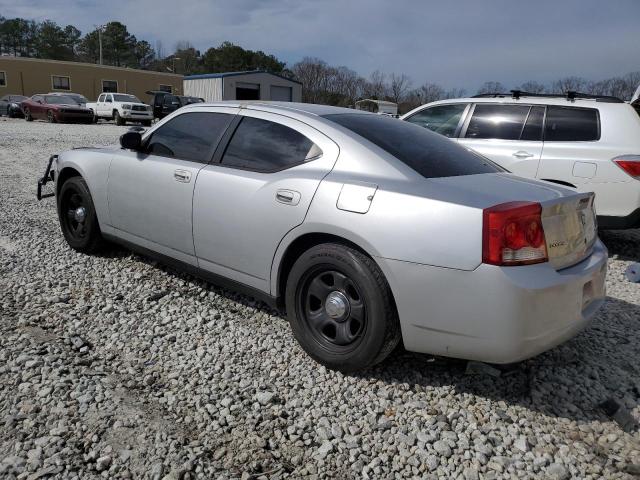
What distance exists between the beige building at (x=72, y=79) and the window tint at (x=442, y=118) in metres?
46.9

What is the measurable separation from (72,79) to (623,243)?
162 ft

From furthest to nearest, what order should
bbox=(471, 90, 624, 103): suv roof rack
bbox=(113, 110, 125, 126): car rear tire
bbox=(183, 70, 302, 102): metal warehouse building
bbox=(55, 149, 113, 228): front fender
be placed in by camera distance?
bbox=(183, 70, 302, 102): metal warehouse building
bbox=(113, 110, 125, 126): car rear tire
bbox=(471, 90, 624, 103): suv roof rack
bbox=(55, 149, 113, 228): front fender

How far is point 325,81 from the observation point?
76312mm

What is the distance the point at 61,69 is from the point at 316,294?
50.6 m

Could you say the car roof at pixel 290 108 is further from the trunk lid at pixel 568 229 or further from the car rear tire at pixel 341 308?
the trunk lid at pixel 568 229

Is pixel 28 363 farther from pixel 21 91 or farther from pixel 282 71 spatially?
pixel 282 71

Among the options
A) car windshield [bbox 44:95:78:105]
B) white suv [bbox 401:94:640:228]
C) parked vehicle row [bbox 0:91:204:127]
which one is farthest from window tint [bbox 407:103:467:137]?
car windshield [bbox 44:95:78:105]

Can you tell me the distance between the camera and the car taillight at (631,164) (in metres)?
5.40

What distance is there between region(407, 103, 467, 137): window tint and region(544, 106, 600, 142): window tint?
1.11 m

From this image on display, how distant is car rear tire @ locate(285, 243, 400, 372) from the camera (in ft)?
9.02

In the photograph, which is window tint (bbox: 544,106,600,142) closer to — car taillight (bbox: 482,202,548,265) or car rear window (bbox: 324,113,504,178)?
car rear window (bbox: 324,113,504,178)

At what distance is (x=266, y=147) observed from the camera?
3.43 metres

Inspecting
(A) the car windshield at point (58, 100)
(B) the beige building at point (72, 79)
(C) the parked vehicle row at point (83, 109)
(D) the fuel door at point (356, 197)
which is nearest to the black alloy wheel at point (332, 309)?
(D) the fuel door at point (356, 197)

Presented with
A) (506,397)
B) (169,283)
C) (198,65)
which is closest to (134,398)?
(169,283)
